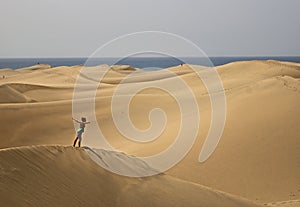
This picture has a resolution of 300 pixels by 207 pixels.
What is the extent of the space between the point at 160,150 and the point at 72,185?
7.58 metres

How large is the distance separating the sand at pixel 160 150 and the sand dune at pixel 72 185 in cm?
2

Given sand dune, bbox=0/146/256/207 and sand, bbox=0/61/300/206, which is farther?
sand, bbox=0/61/300/206

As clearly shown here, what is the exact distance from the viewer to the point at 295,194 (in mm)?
10297

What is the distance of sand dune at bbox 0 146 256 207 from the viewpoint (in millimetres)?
5844

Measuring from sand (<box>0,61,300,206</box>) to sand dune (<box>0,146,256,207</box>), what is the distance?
0.06ft

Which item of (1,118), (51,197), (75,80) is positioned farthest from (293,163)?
(75,80)

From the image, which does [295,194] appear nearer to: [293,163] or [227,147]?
[293,163]

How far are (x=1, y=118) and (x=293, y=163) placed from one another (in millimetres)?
12823

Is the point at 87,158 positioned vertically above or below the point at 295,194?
above

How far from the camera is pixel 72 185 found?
6.43 m

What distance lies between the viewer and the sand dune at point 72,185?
5844 millimetres

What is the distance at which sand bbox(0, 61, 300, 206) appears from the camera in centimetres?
634

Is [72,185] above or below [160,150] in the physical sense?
above

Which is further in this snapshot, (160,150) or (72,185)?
(160,150)
